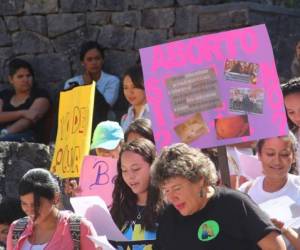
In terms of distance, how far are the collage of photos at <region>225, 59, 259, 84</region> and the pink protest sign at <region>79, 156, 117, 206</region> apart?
956 millimetres

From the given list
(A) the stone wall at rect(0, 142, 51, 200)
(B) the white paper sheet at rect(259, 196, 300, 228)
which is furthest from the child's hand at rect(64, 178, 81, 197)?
(A) the stone wall at rect(0, 142, 51, 200)

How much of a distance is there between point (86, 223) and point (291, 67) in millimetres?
3795

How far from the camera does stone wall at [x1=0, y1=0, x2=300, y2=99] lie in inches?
358

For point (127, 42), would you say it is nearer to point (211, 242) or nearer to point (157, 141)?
point (157, 141)

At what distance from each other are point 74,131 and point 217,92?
4.59 ft

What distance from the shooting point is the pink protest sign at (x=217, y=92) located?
5.00m

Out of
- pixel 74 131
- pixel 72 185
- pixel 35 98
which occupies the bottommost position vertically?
pixel 72 185

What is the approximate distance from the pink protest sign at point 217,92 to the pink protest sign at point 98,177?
687 mm

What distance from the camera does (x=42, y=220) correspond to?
516 cm

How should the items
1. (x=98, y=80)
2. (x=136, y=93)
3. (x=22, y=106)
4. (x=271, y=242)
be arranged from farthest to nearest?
(x=22, y=106) < (x=98, y=80) < (x=136, y=93) < (x=271, y=242)

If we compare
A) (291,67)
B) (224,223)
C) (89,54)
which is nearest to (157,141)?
(224,223)

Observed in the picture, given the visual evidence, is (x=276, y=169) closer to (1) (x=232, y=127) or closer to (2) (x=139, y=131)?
(1) (x=232, y=127)

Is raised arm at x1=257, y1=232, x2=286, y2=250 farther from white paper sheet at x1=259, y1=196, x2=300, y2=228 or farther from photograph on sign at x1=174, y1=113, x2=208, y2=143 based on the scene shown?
photograph on sign at x1=174, y1=113, x2=208, y2=143

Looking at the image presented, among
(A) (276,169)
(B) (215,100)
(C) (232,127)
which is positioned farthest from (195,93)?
(A) (276,169)
